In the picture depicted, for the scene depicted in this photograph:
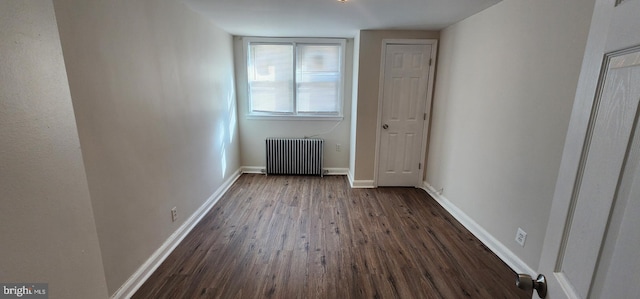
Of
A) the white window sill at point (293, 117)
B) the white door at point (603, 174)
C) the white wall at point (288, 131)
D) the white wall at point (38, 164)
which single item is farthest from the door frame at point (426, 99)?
the white wall at point (38, 164)

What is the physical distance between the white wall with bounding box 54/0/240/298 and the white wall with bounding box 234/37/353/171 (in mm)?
1296

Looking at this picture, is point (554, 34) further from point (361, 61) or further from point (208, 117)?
point (208, 117)

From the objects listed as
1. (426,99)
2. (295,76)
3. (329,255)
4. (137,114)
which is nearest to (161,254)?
(137,114)

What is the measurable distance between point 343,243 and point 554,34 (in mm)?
2310

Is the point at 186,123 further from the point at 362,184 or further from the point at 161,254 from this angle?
the point at 362,184

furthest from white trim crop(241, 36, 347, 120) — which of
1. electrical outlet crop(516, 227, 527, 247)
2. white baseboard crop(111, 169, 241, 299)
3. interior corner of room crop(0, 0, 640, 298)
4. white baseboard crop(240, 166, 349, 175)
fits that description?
electrical outlet crop(516, 227, 527, 247)

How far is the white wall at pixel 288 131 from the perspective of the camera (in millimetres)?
4281

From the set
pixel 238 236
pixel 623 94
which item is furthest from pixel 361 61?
pixel 623 94

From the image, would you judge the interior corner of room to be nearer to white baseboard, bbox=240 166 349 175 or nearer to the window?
the window

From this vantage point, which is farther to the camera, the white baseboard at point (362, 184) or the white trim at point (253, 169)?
the white trim at point (253, 169)

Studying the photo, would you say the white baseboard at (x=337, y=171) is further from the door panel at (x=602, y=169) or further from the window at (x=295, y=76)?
the door panel at (x=602, y=169)

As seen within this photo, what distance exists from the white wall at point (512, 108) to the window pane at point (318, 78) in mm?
1706

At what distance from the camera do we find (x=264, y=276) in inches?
78.5

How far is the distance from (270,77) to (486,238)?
143 inches
